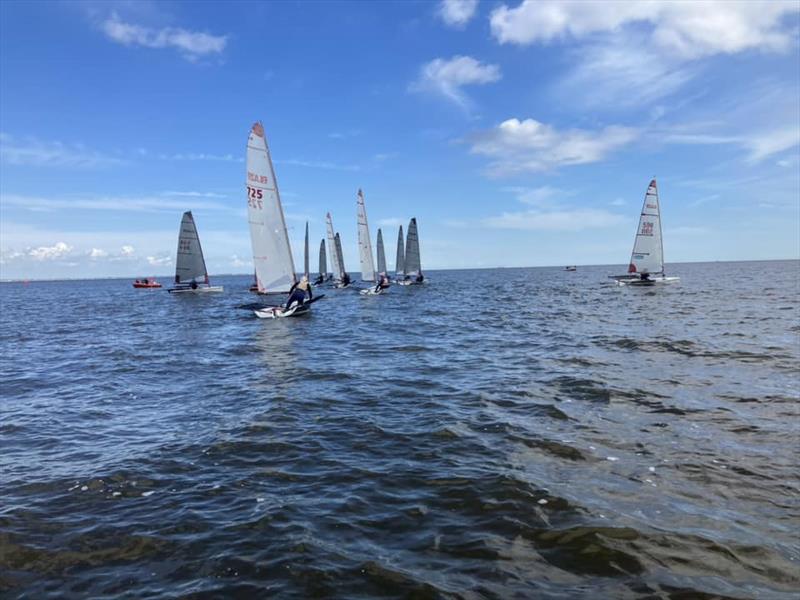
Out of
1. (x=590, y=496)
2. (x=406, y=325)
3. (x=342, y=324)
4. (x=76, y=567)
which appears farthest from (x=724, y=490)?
(x=342, y=324)

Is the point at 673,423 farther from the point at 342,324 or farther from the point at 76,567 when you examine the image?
the point at 342,324

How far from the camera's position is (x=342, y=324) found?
93.0 ft

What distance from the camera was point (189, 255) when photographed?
5834 centimetres

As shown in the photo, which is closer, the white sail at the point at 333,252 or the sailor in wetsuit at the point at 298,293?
the sailor in wetsuit at the point at 298,293

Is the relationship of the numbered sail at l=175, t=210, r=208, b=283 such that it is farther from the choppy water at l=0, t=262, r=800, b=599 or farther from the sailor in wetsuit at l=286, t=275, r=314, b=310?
Answer: the choppy water at l=0, t=262, r=800, b=599

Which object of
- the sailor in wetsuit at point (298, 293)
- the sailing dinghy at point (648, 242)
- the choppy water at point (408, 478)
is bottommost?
the choppy water at point (408, 478)

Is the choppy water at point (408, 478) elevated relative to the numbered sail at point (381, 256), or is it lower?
lower

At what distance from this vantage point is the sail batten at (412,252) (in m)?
68.1

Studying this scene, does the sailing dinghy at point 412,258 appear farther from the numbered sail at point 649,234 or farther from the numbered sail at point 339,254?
the numbered sail at point 649,234

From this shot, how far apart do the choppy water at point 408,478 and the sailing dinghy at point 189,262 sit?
44.4 metres

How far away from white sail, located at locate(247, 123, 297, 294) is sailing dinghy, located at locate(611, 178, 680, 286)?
137 feet

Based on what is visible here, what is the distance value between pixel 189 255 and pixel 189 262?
1.05m

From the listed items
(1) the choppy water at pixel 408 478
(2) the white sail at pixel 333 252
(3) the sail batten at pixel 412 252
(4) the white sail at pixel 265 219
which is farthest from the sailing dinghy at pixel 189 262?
(1) the choppy water at pixel 408 478

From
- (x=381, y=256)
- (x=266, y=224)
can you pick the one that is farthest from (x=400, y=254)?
(x=266, y=224)
